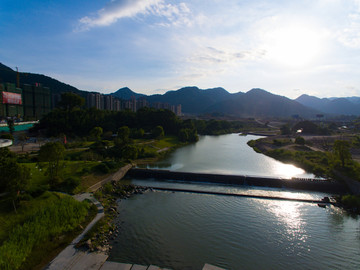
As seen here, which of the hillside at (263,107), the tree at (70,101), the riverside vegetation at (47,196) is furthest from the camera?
the hillside at (263,107)

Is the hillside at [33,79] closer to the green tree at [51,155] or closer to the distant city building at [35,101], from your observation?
the distant city building at [35,101]

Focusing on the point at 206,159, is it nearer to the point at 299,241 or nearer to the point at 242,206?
the point at 242,206

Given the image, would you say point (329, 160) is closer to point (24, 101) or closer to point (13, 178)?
point (13, 178)

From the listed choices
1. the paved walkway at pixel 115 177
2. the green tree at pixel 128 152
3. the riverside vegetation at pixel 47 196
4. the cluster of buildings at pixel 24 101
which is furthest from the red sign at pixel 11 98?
the paved walkway at pixel 115 177

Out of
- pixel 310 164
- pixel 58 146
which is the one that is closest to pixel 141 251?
pixel 58 146

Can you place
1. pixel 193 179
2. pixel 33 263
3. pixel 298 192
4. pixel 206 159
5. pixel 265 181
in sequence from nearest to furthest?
pixel 33 263 → pixel 298 192 → pixel 265 181 → pixel 193 179 → pixel 206 159

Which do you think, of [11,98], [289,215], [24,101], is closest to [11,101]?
[11,98]
